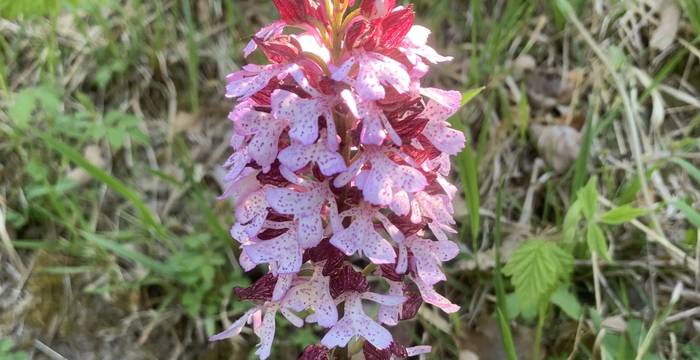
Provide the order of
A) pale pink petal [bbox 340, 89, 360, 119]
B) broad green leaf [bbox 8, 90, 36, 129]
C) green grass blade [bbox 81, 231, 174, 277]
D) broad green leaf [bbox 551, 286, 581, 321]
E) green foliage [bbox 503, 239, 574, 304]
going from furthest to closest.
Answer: broad green leaf [bbox 8, 90, 36, 129], green grass blade [bbox 81, 231, 174, 277], broad green leaf [bbox 551, 286, 581, 321], green foliage [bbox 503, 239, 574, 304], pale pink petal [bbox 340, 89, 360, 119]

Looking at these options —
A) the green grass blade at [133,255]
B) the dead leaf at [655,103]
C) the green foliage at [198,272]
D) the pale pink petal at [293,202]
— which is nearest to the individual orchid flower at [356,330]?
the pale pink petal at [293,202]

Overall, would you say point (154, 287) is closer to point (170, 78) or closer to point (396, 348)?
point (170, 78)

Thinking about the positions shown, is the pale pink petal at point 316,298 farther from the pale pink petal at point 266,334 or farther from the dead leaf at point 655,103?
the dead leaf at point 655,103

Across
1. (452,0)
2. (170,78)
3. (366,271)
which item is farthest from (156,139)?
(366,271)

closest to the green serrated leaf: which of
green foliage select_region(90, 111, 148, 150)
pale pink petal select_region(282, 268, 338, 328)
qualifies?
pale pink petal select_region(282, 268, 338, 328)

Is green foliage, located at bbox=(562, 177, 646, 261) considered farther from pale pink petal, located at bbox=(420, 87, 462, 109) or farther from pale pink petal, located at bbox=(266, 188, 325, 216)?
pale pink petal, located at bbox=(266, 188, 325, 216)
